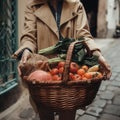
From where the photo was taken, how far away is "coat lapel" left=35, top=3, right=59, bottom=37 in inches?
125

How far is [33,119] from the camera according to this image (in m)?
4.95

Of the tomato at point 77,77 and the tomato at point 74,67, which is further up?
the tomato at point 74,67

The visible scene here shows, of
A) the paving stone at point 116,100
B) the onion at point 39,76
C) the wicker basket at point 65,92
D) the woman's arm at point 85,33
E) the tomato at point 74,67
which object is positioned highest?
the woman's arm at point 85,33

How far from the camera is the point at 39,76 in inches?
99.7

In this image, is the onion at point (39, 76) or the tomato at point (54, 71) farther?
the tomato at point (54, 71)

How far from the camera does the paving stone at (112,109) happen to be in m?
5.23

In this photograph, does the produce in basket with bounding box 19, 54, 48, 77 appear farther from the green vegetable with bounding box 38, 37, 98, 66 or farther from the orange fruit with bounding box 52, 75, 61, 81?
the orange fruit with bounding box 52, 75, 61, 81

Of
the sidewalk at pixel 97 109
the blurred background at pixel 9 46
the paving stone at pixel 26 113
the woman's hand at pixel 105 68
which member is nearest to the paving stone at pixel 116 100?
the sidewalk at pixel 97 109

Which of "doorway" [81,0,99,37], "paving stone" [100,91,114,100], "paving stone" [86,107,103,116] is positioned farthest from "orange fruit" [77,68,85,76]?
"doorway" [81,0,99,37]

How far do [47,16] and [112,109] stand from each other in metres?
2.76

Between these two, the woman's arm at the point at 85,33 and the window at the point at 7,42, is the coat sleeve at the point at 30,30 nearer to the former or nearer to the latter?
the woman's arm at the point at 85,33

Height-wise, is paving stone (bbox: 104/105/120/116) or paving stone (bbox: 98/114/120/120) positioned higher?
paving stone (bbox: 104/105/120/116)

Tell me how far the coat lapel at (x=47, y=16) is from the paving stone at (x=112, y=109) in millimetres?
2508

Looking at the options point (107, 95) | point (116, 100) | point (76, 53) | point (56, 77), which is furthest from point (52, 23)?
point (107, 95)
